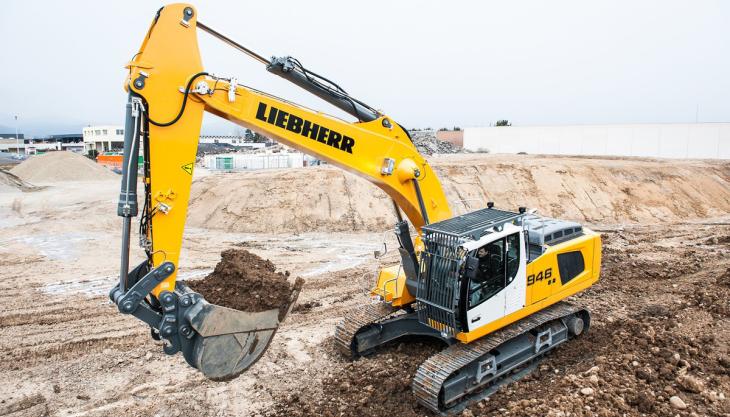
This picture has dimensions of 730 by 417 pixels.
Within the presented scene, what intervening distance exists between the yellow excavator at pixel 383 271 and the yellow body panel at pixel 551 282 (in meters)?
0.03

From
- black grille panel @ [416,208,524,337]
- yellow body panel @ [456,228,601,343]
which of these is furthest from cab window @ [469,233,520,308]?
yellow body panel @ [456,228,601,343]

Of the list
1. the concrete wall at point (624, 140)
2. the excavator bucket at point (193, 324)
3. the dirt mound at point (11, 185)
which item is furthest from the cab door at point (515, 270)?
the concrete wall at point (624, 140)

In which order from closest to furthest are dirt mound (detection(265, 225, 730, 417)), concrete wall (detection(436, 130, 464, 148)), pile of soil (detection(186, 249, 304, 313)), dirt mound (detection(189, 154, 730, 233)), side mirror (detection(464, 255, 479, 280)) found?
side mirror (detection(464, 255, 479, 280)) → dirt mound (detection(265, 225, 730, 417)) → pile of soil (detection(186, 249, 304, 313)) → dirt mound (detection(189, 154, 730, 233)) → concrete wall (detection(436, 130, 464, 148))

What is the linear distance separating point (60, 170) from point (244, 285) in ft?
105

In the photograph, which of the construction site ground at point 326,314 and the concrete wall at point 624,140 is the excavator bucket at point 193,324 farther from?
the concrete wall at point 624,140

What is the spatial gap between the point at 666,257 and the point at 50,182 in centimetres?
3443

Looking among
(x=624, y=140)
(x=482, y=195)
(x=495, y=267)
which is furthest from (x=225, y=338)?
(x=624, y=140)

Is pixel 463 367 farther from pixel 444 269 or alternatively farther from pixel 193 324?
pixel 193 324

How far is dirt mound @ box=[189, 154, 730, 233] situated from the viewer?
18125mm

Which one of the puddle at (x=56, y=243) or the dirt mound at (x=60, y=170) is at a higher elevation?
the dirt mound at (x=60, y=170)

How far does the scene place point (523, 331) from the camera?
6.50 meters

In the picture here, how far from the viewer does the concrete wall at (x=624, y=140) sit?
35375 millimetres

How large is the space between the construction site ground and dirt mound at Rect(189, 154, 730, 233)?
8cm

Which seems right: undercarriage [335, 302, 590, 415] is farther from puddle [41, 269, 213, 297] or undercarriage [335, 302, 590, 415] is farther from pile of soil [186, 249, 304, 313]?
puddle [41, 269, 213, 297]
